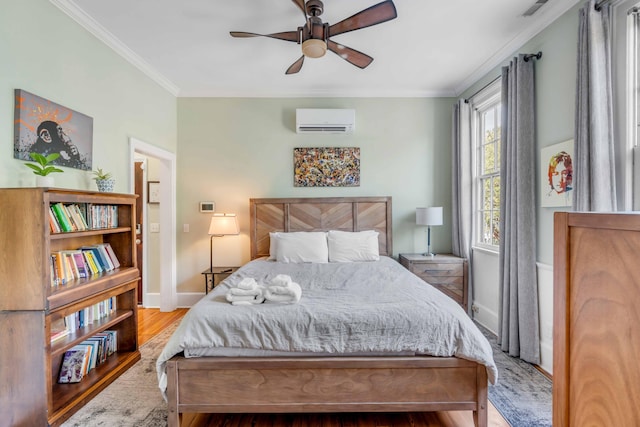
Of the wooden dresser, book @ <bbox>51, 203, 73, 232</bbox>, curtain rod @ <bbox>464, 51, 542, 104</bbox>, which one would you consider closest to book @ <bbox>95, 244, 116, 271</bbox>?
book @ <bbox>51, 203, 73, 232</bbox>

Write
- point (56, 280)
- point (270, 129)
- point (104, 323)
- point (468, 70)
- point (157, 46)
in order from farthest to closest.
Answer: point (270, 129)
point (468, 70)
point (157, 46)
point (104, 323)
point (56, 280)

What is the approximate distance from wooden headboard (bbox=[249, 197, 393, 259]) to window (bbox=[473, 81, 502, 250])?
42.6 inches

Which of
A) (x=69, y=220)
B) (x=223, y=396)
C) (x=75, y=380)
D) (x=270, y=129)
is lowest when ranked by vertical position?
(x=75, y=380)

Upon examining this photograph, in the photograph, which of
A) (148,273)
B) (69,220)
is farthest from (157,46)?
(148,273)

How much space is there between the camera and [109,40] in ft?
8.81

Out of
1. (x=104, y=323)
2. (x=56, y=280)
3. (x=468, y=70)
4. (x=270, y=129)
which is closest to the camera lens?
(x=56, y=280)

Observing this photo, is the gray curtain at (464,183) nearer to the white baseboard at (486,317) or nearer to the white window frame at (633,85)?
the white baseboard at (486,317)

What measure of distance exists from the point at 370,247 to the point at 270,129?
2034 millimetres

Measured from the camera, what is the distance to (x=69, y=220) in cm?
203

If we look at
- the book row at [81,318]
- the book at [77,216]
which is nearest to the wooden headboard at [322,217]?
the book row at [81,318]

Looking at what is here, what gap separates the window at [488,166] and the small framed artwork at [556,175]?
2.66 feet

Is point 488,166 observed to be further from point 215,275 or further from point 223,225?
point 215,275

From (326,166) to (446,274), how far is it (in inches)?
78.5

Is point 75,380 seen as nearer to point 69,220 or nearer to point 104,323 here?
point 104,323
